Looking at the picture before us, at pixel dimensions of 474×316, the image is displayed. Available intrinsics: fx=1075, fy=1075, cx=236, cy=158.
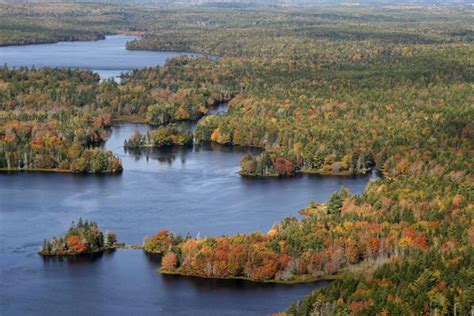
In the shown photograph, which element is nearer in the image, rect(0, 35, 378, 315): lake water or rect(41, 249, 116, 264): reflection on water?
rect(0, 35, 378, 315): lake water

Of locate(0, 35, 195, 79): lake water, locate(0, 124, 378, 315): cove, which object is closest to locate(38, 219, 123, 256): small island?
locate(0, 124, 378, 315): cove

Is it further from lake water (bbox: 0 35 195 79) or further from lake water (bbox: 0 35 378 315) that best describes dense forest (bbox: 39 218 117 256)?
lake water (bbox: 0 35 195 79)

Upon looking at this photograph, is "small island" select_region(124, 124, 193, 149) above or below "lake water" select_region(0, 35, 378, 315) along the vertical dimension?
above

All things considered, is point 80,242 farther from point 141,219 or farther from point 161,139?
point 161,139

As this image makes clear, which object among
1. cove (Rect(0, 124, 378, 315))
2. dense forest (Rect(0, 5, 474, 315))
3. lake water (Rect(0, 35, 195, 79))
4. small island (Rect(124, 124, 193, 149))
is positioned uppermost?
dense forest (Rect(0, 5, 474, 315))

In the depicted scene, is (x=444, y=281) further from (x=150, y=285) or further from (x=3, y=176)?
(x=3, y=176)

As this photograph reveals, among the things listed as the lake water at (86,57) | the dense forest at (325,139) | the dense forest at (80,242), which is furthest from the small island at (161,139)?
the lake water at (86,57)
